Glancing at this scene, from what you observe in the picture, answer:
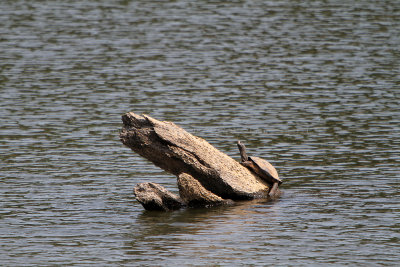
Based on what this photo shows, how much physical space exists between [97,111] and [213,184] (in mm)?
15725

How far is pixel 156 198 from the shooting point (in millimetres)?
23859

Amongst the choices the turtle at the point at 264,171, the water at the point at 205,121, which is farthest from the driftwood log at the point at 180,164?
the turtle at the point at 264,171

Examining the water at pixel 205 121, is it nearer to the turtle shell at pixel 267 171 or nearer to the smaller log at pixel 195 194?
the smaller log at pixel 195 194

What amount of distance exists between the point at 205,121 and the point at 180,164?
41.6 ft

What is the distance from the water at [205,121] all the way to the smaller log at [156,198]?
1.09 feet

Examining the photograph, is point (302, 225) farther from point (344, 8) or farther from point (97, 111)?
point (344, 8)

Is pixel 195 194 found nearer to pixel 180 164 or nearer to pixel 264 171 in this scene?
pixel 180 164

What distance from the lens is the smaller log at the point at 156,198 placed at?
23812mm

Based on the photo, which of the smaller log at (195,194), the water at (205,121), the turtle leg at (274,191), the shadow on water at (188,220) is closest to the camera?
the water at (205,121)

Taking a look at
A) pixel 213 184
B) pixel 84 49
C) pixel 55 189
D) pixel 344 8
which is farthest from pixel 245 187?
pixel 344 8

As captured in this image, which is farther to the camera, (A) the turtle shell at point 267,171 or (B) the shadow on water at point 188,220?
(A) the turtle shell at point 267,171

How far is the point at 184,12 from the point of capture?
72.2 m

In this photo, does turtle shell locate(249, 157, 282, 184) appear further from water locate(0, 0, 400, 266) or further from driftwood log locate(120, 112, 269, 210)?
driftwood log locate(120, 112, 269, 210)

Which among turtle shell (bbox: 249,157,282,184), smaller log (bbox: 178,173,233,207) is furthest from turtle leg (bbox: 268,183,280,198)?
smaller log (bbox: 178,173,233,207)
